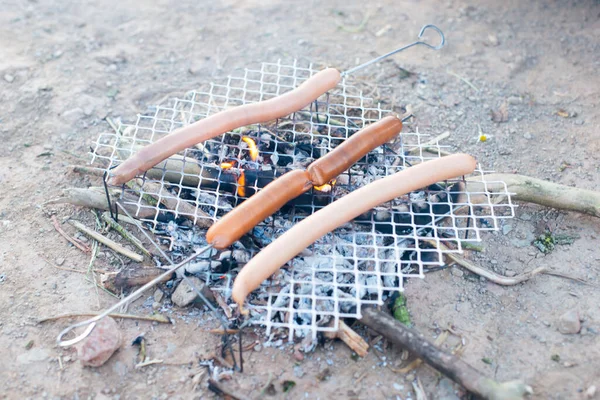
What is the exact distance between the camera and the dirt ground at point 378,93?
3746mm

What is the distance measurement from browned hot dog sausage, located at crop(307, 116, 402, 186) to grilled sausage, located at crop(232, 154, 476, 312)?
0.30 m

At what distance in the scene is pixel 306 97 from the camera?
197 inches

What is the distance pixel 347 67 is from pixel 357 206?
124 inches

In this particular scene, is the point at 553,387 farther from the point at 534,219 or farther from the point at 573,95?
the point at 573,95

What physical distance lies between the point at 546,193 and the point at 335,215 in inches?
84.1

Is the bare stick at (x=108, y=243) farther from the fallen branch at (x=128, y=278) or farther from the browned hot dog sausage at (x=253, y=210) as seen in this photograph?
the browned hot dog sausage at (x=253, y=210)

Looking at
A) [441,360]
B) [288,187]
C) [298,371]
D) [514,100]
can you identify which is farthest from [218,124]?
[514,100]

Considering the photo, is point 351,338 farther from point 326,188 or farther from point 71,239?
point 71,239

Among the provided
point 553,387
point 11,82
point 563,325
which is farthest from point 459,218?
point 11,82

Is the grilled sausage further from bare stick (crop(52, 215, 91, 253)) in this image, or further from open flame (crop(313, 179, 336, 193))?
bare stick (crop(52, 215, 91, 253))

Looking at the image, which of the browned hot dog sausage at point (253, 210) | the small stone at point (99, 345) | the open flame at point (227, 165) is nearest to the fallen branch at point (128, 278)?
the small stone at point (99, 345)

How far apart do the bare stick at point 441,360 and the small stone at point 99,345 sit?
1789 mm

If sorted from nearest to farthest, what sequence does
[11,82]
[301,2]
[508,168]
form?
[508,168] < [11,82] < [301,2]

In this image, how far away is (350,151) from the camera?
444 cm
